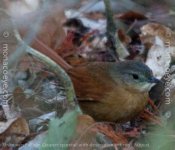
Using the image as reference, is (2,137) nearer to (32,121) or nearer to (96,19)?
(32,121)

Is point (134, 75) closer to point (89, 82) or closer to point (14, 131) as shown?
point (89, 82)

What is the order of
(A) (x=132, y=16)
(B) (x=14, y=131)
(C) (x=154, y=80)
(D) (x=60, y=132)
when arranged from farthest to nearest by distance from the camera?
(A) (x=132, y=16) < (C) (x=154, y=80) < (B) (x=14, y=131) < (D) (x=60, y=132)

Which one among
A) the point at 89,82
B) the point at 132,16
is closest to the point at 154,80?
the point at 89,82

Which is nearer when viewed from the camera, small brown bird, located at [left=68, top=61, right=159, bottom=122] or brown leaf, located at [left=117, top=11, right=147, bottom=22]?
small brown bird, located at [left=68, top=61, right=159, bottom=122]

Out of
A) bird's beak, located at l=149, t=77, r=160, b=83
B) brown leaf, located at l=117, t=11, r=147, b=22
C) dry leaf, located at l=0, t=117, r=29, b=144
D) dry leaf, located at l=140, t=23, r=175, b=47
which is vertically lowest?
dry leaf, located at l=0, t=117, r=29, b=144

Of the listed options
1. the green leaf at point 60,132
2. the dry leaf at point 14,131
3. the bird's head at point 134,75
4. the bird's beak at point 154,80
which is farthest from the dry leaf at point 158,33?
the green leaf at point 60,132

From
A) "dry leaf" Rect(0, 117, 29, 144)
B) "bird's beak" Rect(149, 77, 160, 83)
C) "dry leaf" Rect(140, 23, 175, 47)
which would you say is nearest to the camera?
"dry leaf" Rect(0, 117, 29, 144)

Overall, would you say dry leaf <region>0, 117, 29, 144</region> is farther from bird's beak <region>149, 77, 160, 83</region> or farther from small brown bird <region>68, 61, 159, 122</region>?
bird's beak <region>149, 77, 160, 83</region>

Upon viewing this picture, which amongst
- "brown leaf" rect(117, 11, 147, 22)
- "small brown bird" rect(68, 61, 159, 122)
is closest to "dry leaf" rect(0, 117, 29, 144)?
"small brown bird" rect(68, 61, 159, 122)

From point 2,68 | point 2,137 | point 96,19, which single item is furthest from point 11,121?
point 96,19
